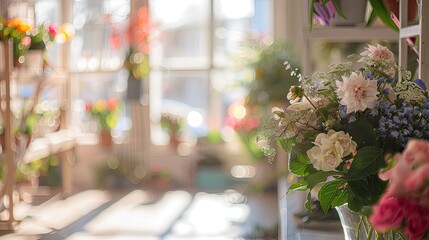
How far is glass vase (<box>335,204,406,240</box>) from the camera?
100 centimetres

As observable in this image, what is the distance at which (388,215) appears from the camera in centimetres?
64

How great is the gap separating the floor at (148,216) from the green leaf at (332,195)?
2.42 metres

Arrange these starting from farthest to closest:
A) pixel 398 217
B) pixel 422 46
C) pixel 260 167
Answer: pixel 260 167, pixel 422 46, pixel 398 217

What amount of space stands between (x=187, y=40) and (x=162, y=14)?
30 centimetres

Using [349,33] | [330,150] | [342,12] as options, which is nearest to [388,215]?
[330,150]

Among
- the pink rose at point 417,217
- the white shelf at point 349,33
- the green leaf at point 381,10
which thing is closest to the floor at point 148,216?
the white shelf at point 349,33

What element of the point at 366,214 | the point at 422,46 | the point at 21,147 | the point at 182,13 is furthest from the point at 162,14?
the point at 366,214

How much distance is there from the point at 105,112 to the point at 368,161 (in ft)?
14.2

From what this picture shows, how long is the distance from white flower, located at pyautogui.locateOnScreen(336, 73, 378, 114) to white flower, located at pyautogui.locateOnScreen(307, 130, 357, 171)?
0.04 meters

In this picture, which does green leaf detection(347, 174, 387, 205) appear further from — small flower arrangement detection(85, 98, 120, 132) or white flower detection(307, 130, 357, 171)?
small flower arrangement detection(85, 98, 120, 132)

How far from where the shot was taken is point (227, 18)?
5.11 m

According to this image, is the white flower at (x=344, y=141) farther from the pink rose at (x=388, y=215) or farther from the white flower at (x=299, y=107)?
the pink rose at (x=388, y=215)

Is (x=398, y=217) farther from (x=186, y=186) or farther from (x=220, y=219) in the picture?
(x=186, y=186)

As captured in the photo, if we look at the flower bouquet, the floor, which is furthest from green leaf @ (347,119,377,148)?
the floor
